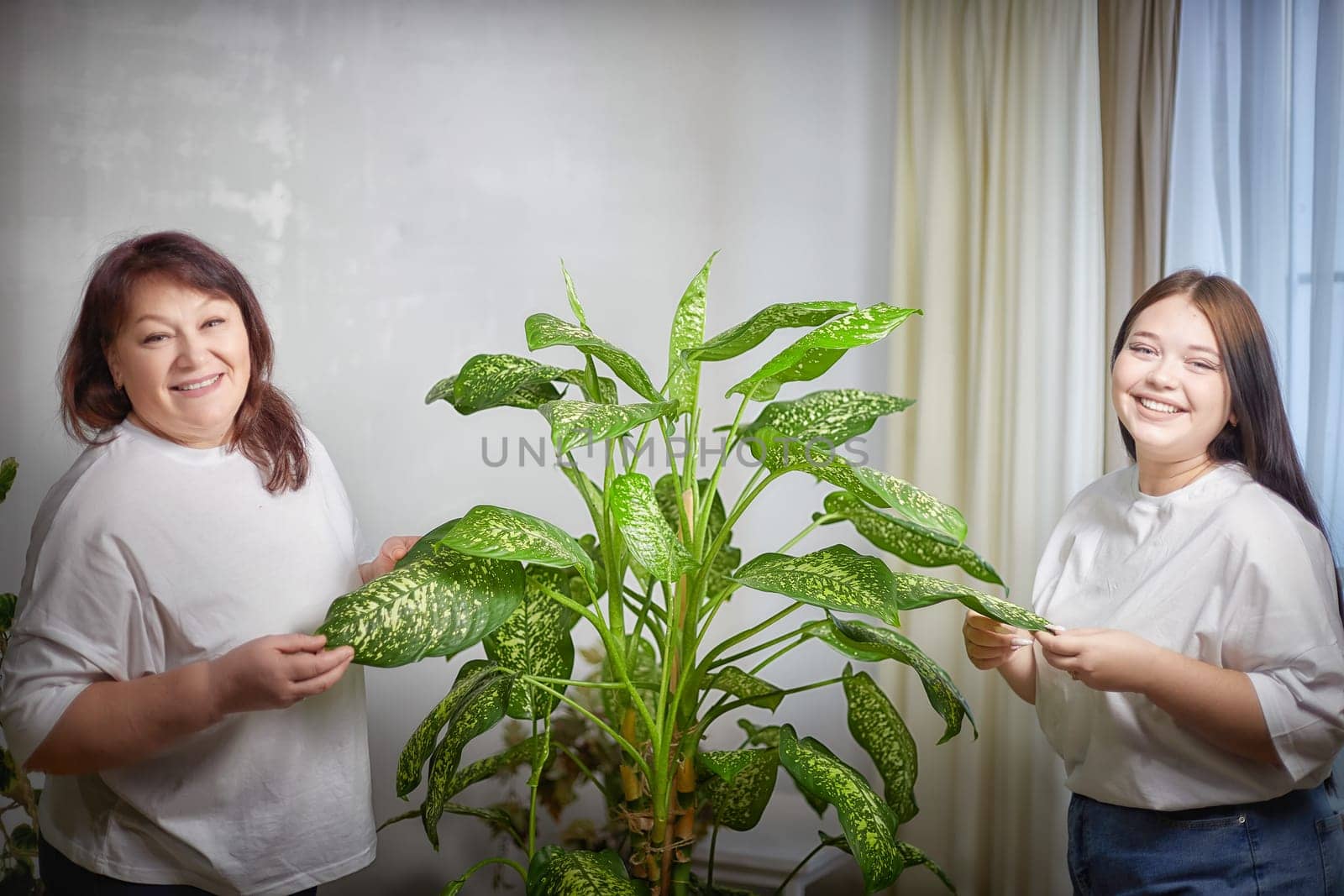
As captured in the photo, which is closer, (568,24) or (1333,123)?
(1333,123)

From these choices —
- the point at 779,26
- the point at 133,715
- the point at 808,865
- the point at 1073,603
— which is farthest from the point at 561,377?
the point at 779,26

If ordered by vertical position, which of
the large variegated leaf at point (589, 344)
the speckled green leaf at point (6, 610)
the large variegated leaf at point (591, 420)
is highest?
the large variegated leaf at point (589, 344)

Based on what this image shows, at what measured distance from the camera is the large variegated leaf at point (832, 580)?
1101mm

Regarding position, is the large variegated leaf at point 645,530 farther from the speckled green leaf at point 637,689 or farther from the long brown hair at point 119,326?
the long brown hair at point 119,326

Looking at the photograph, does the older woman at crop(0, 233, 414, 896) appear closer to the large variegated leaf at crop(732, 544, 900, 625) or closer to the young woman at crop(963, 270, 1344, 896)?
the large variegated leaf at crop(732, 544, 900, 625)

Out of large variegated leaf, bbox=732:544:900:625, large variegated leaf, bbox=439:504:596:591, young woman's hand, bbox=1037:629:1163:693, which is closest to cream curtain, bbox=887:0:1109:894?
young woman's hand, bbox=1037:629:1163:693

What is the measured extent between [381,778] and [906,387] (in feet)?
4.48

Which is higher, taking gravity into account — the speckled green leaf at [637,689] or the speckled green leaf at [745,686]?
the speckled green leaf at [745,686]

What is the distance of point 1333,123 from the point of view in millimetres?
1600

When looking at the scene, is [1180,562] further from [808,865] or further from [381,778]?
[381,778]

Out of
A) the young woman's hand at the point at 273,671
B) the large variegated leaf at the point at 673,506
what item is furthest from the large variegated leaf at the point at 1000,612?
the young woman's hand at the point at 273,671

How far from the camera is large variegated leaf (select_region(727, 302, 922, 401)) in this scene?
3.89 feet

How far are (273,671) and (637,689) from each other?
0.61 m

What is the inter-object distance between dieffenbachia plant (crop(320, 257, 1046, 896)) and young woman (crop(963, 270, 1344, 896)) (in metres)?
0.18
